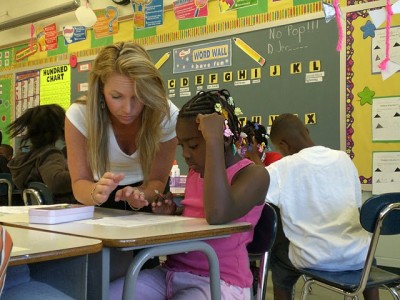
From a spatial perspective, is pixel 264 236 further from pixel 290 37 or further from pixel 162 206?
pixel 290 37

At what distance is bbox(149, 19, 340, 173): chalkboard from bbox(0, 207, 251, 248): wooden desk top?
258cm

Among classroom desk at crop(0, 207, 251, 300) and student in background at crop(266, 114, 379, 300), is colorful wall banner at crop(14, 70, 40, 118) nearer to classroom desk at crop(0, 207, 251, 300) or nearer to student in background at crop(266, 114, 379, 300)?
student in background at crop(266, 114, 379, 300)

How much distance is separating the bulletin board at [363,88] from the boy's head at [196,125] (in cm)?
226

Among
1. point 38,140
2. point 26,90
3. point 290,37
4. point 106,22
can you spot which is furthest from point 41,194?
point 26,90

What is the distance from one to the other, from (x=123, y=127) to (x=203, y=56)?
111 inches

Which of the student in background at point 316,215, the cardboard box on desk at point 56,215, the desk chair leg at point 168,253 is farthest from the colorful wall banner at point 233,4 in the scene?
the desk chair leg at point 168,253

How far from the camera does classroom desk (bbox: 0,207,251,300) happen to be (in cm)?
Result: 123

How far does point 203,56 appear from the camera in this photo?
4707 millimetres

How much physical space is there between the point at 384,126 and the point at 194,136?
2.42 meters

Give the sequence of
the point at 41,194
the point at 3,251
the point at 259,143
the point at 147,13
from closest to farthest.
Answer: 1. the point at 3,251
2. the point at 41,194
3. the point at 259,143
4. the point at 147,13

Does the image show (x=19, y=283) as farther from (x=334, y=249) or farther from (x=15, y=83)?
(x=15, y=83)

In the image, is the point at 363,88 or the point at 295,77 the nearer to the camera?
the point at 363,88

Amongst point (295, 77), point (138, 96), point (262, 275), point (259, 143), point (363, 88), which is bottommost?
point (262, 275)

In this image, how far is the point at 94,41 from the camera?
5.68m
